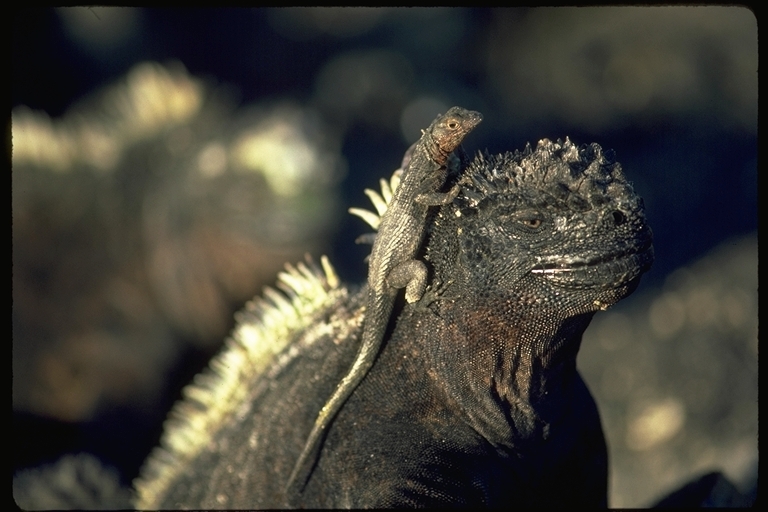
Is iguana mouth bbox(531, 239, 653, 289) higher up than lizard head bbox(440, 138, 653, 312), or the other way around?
lizard head bbox(440, 138, 653, 312)

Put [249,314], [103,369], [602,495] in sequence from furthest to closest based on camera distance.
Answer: [103,369]
[249,314]
[602,495]

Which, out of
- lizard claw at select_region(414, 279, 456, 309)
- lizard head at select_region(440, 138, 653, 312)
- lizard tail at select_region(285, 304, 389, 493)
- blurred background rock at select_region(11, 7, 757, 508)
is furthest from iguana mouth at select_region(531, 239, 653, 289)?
blurred background rock at select_region(11, 7, 757, 508)

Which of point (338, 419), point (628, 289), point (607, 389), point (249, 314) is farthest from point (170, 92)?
point (628, 289)

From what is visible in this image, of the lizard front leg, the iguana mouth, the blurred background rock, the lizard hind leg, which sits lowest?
the blurred background rock

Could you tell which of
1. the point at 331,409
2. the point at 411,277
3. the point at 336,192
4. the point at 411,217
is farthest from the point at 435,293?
the point at 336,192

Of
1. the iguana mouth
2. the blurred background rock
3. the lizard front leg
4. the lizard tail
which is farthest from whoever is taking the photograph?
the blurred background rock

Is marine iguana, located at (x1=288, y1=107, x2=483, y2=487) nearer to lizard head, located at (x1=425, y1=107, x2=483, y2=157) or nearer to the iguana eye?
lizard head, located at (x1=425, y1=107, x2=483, y2=157)

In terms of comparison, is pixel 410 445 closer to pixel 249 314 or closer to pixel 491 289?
pixel 491 289

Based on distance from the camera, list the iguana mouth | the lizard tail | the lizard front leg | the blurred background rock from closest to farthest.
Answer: the iguana mouth, the lizard front leg, the lizard tail, the blurred background rock
